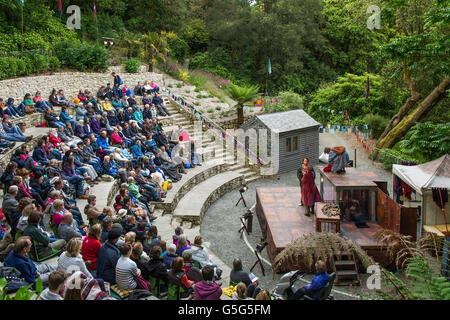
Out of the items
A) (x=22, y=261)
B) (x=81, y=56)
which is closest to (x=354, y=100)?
(x=81, y=56)

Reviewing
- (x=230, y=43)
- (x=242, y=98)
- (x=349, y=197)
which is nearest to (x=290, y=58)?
(x=230, y=43)

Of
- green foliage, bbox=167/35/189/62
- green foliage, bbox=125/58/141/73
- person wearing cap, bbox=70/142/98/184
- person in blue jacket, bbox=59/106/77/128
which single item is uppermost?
green foliage, bbox=167/35/189/62

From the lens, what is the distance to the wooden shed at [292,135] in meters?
20.2

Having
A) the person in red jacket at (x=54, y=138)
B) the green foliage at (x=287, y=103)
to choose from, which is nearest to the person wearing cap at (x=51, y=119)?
the person in red jacket at (x=54, y=138)

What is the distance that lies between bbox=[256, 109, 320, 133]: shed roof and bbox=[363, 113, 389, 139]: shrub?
Result: 586 centimetres

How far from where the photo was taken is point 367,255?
427 inches

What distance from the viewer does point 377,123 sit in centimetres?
2542

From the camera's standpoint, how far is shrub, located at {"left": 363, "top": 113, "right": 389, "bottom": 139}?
998 inches

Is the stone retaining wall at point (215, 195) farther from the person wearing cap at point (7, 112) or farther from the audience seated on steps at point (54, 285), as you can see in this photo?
the audience seated on steps at point (54, 285)

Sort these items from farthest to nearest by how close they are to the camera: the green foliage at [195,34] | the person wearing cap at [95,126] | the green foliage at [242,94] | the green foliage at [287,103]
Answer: the green foliage at [195,34], the green foliage at [287,103], the green foliage at [242,94], the person wearing cap at [95,126]

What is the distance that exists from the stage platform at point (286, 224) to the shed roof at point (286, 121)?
516 centimetres

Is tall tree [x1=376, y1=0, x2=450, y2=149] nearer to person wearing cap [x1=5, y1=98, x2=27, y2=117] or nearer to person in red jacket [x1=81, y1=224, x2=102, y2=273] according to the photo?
person in red jacket [x1=81, y1=224, x2=102, y2=273]

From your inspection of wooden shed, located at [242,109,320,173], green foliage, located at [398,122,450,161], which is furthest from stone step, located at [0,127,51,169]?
green foliage, located at [398,122,450,161]
